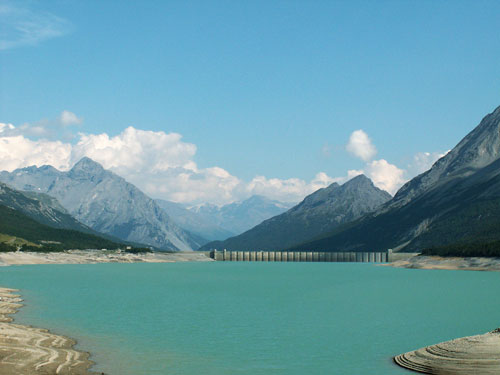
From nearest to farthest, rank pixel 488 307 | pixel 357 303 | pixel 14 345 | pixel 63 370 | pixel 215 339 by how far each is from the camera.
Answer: pixel 63 370, pixel 14 345, pixel 215 339, pixel 488 307, pixel 357 303

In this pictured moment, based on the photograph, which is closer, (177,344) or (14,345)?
(14,345)

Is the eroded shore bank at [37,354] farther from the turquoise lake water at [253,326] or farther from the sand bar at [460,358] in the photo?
the sand bar at [460,358]

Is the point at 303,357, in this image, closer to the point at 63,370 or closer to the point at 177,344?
the point at 177,344

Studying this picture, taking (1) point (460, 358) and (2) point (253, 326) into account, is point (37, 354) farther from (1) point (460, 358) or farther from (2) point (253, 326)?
(1) point (460, 358)

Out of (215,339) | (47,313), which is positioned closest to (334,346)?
(215,339)

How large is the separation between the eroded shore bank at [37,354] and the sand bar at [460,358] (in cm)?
2493

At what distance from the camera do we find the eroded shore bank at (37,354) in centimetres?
4456

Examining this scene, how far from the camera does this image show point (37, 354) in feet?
163

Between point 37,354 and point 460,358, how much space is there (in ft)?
108

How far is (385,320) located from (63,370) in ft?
155

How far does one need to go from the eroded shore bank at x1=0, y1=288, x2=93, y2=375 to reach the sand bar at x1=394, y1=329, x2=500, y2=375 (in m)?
24.9

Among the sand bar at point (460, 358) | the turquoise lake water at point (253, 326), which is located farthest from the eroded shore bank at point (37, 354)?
the sand bar at point (460, 358)

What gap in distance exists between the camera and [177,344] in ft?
196

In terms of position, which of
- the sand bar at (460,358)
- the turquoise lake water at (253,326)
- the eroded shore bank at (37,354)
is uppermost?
the sand bar at (460,358)
